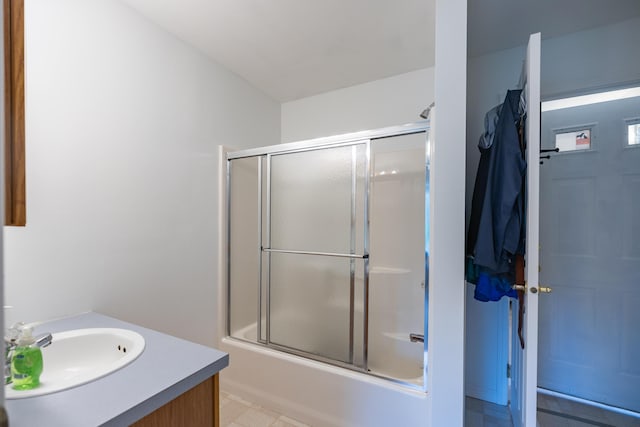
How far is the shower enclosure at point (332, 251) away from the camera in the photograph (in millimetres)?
1894

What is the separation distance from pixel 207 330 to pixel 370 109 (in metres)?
2.19

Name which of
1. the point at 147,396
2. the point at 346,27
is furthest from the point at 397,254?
the point at 147,396

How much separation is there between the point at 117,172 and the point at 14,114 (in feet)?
2.67

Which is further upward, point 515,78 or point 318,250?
point 515,78

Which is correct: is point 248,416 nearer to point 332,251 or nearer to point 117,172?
point 332,251

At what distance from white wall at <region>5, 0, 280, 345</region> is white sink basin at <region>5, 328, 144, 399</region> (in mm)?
274

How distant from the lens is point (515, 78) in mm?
1930

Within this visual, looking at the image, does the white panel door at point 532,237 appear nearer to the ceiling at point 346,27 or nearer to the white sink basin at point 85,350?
the ceiling at point 346,27

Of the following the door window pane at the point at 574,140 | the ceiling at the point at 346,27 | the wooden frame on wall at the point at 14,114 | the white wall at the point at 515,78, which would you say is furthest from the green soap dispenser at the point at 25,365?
the door window pane at the point at 574,140

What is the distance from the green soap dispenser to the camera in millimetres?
819

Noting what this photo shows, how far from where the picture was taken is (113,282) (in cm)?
151

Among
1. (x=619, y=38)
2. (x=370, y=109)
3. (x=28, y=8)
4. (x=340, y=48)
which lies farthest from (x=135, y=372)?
(x=619, y=38)

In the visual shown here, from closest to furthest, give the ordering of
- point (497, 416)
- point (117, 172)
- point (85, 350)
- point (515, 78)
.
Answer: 1. point (85, 350)
2. point (117, 172)
3. point (497, 416)
4. point (515, 78)

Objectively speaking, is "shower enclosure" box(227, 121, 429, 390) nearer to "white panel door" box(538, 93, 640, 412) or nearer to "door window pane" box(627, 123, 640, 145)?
"white panel door" box(538, 93, 640, 412)
